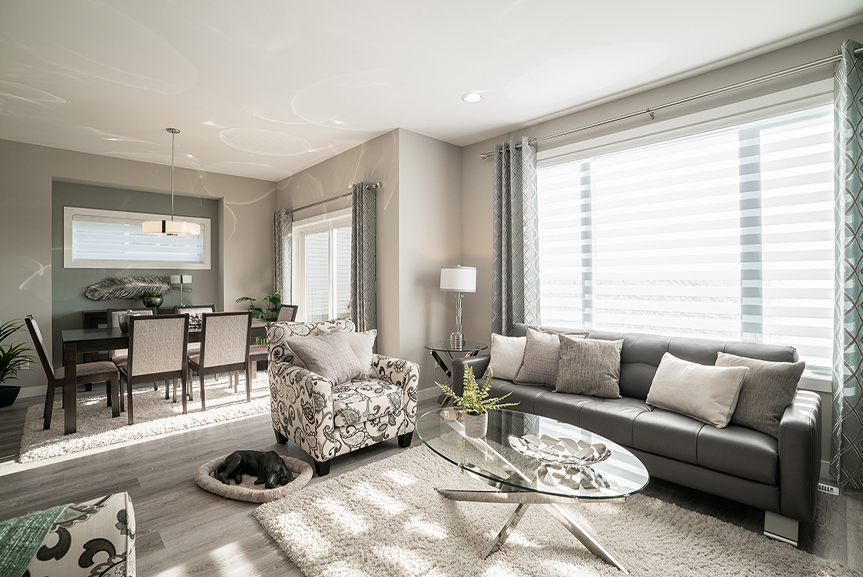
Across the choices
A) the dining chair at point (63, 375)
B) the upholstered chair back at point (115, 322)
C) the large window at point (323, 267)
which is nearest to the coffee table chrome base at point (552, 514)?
the dining chair at point (63, 375)

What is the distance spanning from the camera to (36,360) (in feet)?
15.7

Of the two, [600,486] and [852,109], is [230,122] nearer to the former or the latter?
[600,486]

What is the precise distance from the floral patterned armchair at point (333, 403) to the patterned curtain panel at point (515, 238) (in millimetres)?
1446

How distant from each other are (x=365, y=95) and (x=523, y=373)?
8.67ft

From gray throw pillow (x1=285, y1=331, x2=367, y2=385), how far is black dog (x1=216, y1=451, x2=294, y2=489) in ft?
2.09

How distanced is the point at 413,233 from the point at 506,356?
1.70 meters

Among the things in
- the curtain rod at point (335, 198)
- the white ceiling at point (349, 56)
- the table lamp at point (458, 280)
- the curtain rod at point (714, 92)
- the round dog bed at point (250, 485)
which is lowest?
the round dog bed at point (250, 485)

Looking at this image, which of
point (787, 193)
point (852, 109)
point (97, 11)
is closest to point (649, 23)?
point (852, 109)

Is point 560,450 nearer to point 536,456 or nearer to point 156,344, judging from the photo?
point 536,456

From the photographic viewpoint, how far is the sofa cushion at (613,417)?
2.62 meters

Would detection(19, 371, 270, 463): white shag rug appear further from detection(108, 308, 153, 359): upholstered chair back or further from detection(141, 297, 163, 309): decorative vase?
detection(141, 297, 163, 309): decorative vase

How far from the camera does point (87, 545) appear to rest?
3.55 feet

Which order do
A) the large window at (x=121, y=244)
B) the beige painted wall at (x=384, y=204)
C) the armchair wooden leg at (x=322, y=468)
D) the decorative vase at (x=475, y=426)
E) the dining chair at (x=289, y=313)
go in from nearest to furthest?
1. the decorative vase at (x=475, y=426)
2. the armchair wooden leg at (x=322, y=468)
3. the beige painted wall at (x=384, y=204)
4. the dining chair at (x=289, y=313)
5. the large window at (x=121, y=244)

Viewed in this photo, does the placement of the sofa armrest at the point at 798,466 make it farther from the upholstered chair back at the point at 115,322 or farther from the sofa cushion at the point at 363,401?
the upholstered chair back at the point at 115,322
